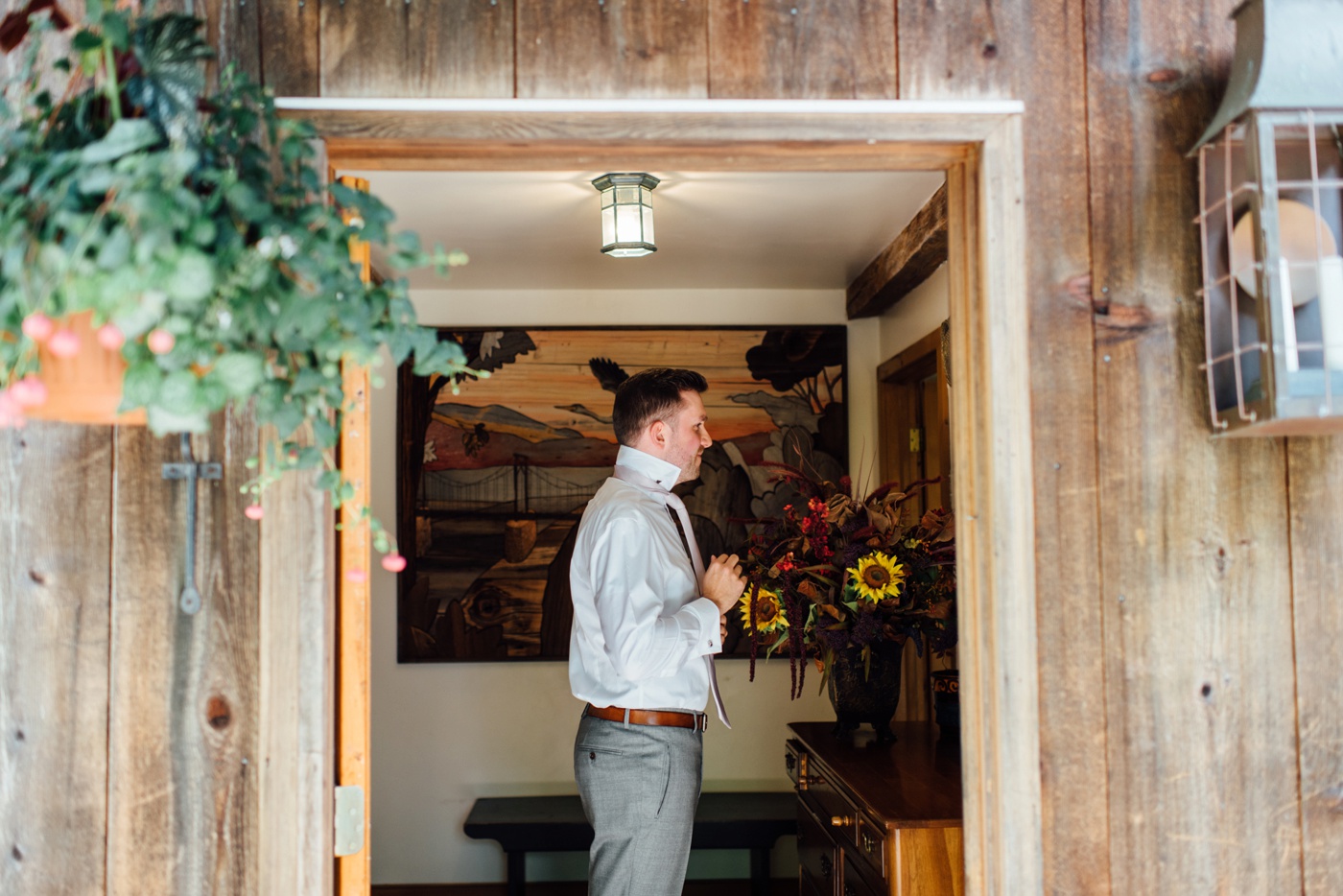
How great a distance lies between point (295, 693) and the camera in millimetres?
1562

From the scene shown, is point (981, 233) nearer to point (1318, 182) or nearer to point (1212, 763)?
point (1318, 182)

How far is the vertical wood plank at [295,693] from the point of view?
155 cm

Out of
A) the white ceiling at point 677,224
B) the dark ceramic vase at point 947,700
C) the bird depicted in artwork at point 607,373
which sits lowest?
the dark ceramic vase at point 947,700

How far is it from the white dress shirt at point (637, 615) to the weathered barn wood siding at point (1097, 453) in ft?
3.22

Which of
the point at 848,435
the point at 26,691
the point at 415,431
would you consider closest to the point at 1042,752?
the point at 26,691

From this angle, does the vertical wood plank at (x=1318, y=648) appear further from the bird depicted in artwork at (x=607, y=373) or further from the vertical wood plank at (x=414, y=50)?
the bird depicted in artwork at (x=607, y=373)

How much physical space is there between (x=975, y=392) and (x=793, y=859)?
3.04 m

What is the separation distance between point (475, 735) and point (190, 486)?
2.81m

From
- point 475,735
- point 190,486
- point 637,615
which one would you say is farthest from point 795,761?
point 190,486

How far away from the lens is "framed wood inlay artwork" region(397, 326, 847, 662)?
4.15m

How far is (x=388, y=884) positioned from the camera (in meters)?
4.14

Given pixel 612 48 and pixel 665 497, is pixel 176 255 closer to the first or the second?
pixel 612 48

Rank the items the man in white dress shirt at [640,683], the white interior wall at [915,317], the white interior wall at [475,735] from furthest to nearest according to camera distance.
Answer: the white interior wall at [475,735], the white interior wall at [915,317], the man in white dress shirt at [640,683]

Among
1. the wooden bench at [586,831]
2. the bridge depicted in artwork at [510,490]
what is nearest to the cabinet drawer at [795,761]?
the wooden bench at [586,831]
